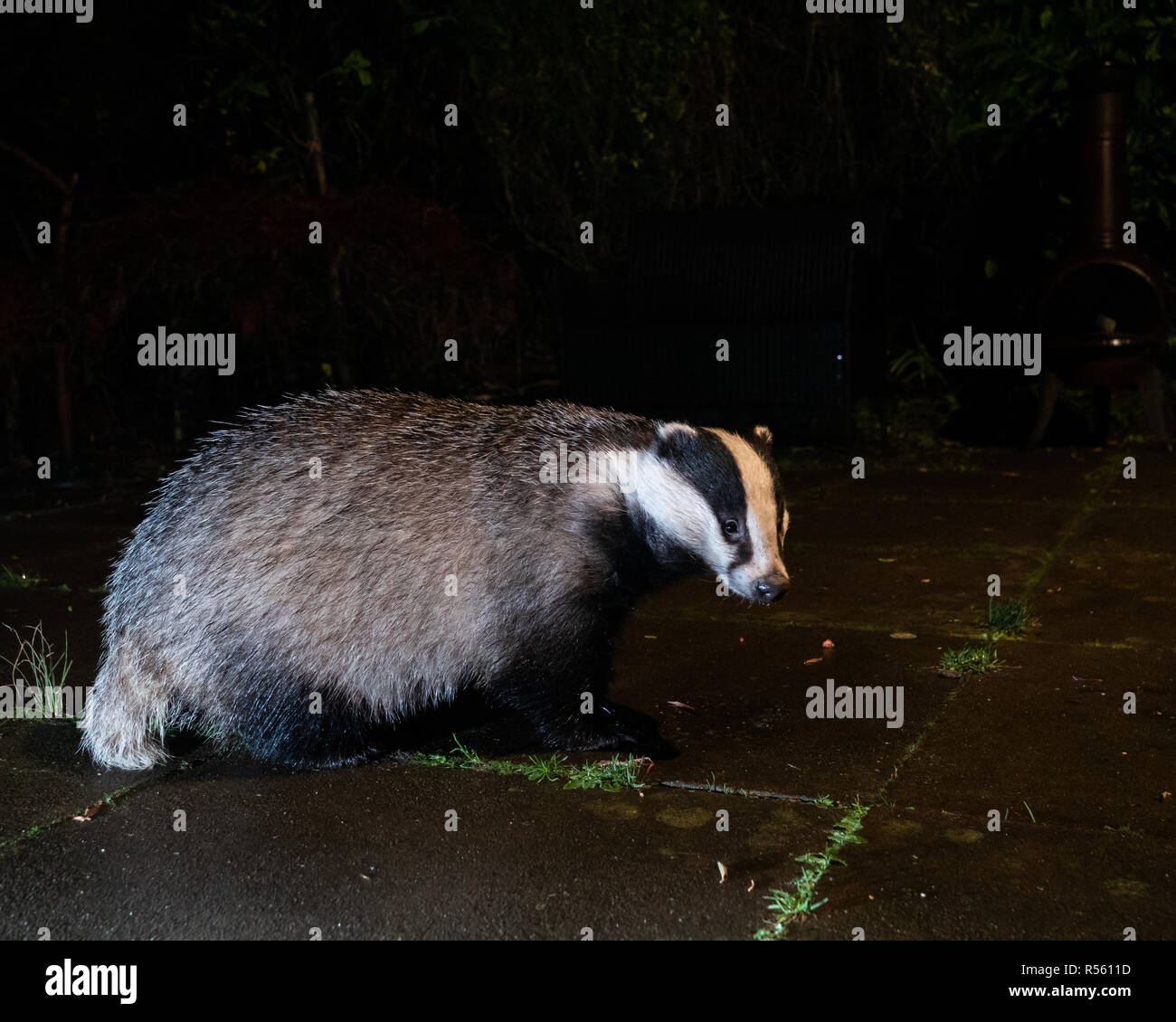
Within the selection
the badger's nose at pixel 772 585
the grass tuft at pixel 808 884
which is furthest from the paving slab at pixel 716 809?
the badger's nose at pixel 772 585

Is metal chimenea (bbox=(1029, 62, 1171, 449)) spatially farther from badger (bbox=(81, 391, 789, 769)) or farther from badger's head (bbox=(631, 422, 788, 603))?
badger's head (bbox=(631, 422, 788, 603))

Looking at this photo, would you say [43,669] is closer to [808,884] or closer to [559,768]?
[559,768]

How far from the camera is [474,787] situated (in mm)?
3498

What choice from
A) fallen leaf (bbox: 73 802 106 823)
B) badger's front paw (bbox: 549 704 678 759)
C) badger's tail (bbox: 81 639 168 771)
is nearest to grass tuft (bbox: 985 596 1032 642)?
badger's front paw (bbox: 549 704 678 759)

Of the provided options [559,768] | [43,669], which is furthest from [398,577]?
[43,669]

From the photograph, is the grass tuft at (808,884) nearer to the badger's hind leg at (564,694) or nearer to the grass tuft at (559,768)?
the grass tuft at (559,768)

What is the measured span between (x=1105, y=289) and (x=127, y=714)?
7.20 m

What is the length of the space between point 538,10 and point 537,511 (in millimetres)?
8806

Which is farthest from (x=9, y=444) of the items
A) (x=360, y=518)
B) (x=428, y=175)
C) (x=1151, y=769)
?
(x=1151, y=769)

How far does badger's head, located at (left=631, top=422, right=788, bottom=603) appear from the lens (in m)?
3.66

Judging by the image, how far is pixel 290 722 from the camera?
3.68 m

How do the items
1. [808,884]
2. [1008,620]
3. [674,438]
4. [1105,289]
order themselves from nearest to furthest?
[808,884] < [674,438] < [1008,620] < [1105,289]

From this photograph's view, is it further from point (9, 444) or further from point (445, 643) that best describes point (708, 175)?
point (445, 643)

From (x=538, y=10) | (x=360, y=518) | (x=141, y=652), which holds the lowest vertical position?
(x=141, y=652)
